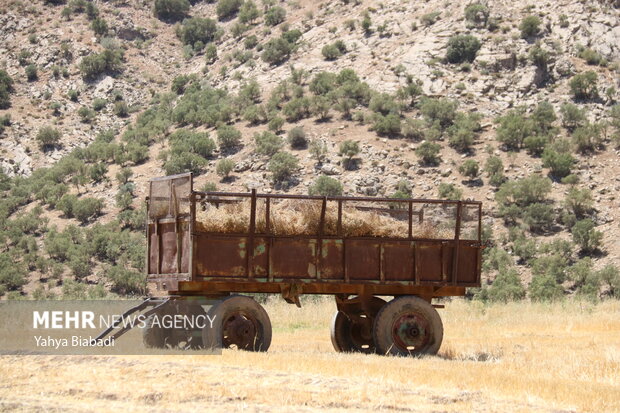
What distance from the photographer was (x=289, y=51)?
69.2m

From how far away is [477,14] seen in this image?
64125mm

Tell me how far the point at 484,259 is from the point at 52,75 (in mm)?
42453

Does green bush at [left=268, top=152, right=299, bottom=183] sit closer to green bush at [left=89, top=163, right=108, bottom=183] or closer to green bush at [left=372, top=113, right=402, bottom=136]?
green bush at [left=372, top=113, right=402, bottom=136]

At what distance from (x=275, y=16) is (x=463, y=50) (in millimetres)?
23067

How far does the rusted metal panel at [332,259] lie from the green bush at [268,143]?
120 ft

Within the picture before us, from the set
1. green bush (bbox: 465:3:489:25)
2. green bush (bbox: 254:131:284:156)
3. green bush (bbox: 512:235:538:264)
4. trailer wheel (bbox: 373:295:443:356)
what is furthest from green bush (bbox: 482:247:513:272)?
green bush (bbox: 465:3:489:25)

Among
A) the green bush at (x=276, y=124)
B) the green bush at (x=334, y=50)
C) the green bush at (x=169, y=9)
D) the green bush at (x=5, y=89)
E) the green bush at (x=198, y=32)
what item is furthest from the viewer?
the green bush at (x=169, y=9)

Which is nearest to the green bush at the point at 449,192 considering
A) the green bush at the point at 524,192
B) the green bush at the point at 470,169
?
the green bush at the point at 470,169

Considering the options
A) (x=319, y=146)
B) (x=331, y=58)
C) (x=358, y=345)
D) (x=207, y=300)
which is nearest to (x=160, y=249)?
(x=207, y=300)

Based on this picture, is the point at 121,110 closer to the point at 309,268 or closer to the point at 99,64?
the point at 99,64

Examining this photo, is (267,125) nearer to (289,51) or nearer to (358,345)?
(289,51)

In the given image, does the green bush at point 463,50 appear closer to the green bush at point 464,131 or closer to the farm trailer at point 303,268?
the green bush at point 464,131

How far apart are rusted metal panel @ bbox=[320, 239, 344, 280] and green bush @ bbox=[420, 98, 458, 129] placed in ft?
130

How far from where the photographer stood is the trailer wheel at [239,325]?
50.2 feet
